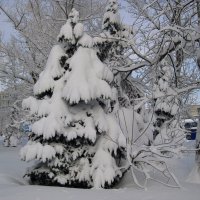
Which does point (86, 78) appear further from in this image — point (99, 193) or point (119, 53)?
point (119, 53)

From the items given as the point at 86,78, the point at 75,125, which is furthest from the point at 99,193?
the point at 86,78

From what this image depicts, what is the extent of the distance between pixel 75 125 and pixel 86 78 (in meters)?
1.13

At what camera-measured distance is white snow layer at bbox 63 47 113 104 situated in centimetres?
956

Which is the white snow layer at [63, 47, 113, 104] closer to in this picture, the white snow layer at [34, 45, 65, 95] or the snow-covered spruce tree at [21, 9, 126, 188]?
the snow-covered spruce tree at [21, 9, 126, 188]

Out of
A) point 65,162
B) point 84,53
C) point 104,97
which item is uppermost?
point 84,53

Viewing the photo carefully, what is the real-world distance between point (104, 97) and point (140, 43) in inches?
59.4

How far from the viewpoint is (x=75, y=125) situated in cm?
982

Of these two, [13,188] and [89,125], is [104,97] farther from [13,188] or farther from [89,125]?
[13,188]

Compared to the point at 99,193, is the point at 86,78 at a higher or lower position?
higher

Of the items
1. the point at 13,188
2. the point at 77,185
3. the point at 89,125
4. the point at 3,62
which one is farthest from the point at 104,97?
the point at 3,62

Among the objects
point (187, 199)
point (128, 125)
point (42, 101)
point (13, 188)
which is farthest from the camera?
point (128, 125)

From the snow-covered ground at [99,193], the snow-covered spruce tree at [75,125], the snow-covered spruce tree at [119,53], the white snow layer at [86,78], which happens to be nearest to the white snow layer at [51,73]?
the snow-covered spruce tree at [75,125]

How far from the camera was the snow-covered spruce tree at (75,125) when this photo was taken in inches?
374

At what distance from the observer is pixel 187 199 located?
26.3 ft
